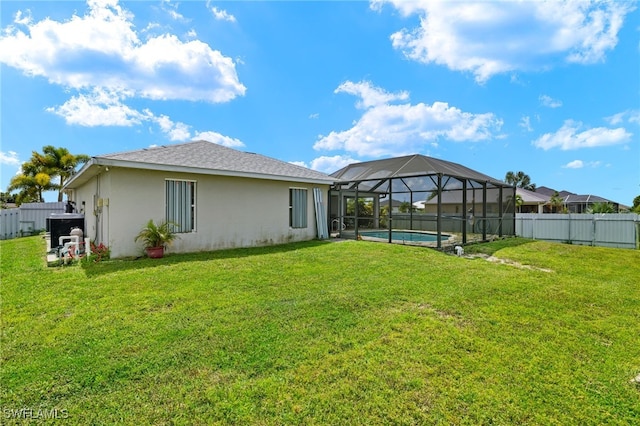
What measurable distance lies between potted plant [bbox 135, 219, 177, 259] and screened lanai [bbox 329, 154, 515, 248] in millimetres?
6625

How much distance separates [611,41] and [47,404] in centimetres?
1512

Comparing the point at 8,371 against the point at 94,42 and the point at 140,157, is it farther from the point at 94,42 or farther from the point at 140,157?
the point at 94,42

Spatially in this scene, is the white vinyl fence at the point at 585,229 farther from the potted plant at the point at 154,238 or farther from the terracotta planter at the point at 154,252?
the terracotta planter at the point at 154,252

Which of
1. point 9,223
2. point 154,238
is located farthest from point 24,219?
point 154,238

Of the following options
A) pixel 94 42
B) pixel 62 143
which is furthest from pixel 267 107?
pixel 62 143

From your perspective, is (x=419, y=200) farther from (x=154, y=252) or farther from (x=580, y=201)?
(x=580, y=201)

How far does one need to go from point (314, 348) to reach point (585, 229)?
15.5 m

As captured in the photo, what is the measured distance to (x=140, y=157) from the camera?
8.03m

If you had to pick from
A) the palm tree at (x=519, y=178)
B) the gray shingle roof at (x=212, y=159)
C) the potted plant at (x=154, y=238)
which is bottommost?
the potted plant at (x=154, y=238)

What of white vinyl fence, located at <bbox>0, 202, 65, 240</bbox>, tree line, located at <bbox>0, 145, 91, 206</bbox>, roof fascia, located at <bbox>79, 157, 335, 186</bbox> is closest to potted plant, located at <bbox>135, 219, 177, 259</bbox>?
roof fascia, located at <bbox>79, 157, 335, 186</bbox>

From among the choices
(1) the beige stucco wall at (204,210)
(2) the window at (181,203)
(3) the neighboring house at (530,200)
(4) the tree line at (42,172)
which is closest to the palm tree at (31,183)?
(4) the tree line at (42,172)

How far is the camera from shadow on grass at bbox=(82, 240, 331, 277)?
6.46 meters

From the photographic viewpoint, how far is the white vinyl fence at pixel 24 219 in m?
14.8

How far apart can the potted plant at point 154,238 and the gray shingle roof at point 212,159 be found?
1606 millimetres
